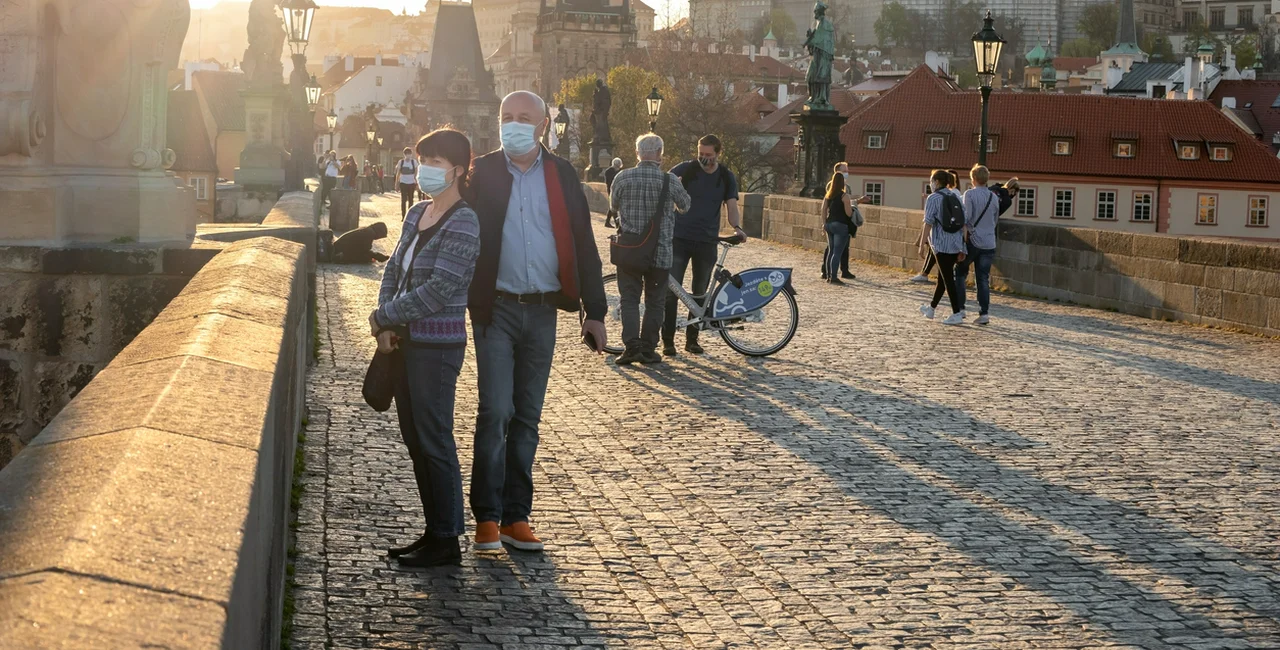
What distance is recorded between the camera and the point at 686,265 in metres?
13.3

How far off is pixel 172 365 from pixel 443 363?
1.90 meters

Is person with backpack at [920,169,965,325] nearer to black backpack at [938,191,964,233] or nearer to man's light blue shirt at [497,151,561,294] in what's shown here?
black backpack at [938,191,964,233]

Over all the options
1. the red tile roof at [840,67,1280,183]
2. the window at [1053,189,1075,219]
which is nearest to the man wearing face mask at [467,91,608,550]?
the red tile roof at [840,67,1280,183]

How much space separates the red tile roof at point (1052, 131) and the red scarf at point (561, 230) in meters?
86.3

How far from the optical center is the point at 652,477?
8031mm

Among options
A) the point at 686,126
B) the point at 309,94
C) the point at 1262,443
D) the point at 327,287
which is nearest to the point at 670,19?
the point at 686,126

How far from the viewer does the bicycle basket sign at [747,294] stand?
13055mm

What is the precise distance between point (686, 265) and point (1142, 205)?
82.4 m

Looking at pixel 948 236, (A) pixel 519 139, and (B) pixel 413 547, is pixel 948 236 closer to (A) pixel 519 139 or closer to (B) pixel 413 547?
(A) pixel 519 139

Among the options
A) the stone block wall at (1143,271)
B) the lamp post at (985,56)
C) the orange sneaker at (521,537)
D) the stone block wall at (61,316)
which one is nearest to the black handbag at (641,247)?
the stone block wall at (61,316)

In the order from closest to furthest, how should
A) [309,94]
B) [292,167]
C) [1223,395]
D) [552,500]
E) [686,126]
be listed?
1. [552,500]
2. [1223,395]
3. [292,167]
4. [309,94]
5. [686,126]

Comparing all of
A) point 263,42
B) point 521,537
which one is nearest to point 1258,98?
point 263,42

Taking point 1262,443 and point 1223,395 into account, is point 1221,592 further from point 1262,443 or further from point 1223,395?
point 1223,395

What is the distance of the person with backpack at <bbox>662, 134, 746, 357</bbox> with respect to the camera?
13.1 metres
